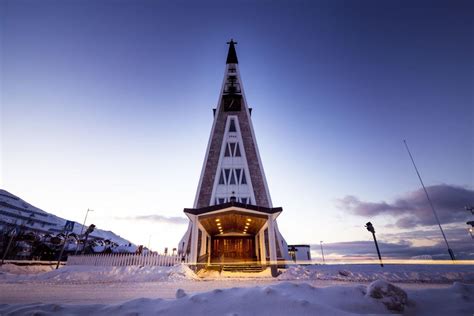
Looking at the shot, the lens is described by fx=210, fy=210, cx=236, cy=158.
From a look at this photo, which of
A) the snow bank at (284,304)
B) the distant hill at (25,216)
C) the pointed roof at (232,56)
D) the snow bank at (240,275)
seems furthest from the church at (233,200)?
the distant hill at (25,216)

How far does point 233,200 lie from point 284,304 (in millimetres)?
13864

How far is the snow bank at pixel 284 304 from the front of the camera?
2568 millimetres

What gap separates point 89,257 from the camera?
15641mm

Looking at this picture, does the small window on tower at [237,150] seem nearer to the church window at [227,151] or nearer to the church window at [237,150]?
the church window at [237,150]

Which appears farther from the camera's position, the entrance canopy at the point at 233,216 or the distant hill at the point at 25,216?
the distant hill at the point at 25,216

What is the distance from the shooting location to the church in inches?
621

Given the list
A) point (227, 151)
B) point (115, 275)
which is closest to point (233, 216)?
point (115, 275)

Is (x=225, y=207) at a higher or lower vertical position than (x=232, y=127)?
lower

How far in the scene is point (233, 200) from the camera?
53.8 ft

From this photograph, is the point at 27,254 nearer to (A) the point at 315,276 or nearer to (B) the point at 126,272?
(B) the point at 126,272

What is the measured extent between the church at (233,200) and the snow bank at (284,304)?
38.6ft

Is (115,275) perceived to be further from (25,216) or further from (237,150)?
(25,216)

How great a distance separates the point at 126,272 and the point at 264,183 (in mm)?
14756

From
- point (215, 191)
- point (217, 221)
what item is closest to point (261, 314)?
point (217, 221)
